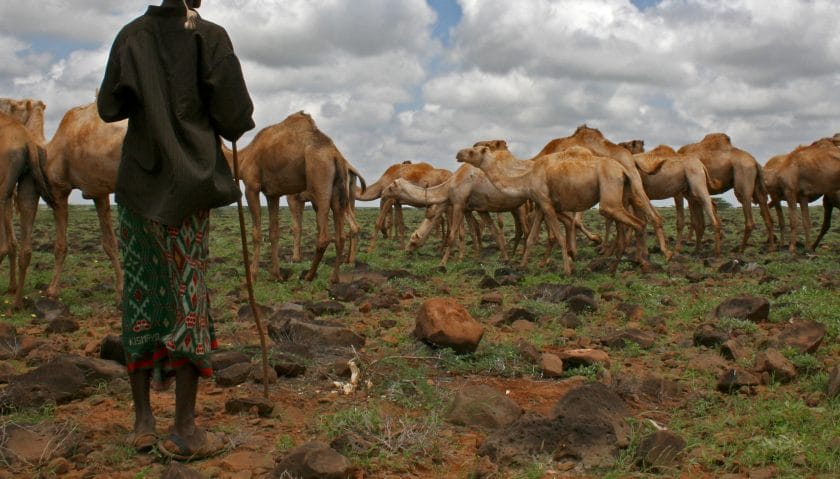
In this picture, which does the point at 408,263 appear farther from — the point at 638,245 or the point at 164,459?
the point at 164,459

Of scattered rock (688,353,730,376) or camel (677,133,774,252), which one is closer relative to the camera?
scattered rock (688,353,730,376)

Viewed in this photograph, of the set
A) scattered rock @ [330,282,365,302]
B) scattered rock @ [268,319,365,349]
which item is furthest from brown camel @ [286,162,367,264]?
scattered rock @ [268,319,365,349]

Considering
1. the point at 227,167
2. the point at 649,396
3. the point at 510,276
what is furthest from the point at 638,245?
the point at 227,167

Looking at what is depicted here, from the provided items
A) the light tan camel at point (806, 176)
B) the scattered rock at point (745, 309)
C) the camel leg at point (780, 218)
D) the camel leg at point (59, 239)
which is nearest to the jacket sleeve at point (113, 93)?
the scattered rock at point (745, 309)

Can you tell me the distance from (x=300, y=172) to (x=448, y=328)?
598 cm

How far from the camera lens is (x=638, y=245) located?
13.6m

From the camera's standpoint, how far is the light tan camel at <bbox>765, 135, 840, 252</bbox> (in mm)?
17859

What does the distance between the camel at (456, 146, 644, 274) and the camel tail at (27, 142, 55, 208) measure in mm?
7884

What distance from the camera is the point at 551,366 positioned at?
6.56 meters

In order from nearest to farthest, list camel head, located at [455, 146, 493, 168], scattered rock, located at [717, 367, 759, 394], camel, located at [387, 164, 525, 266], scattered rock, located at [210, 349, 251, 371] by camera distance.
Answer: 1. scattered rock, located at [717, 367, 759, 394]
2. scattered rock, located at [210, 349, 251, 371]
3. camel head, located at [455, 146, 493, 168]
4. camel, located at [387, 164, 525, 266]

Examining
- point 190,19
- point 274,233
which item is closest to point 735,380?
point 190,19

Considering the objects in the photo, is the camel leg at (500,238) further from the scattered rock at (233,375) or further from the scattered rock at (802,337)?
the scattered rock at (233,375)

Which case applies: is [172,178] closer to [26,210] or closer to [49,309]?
[49,309]

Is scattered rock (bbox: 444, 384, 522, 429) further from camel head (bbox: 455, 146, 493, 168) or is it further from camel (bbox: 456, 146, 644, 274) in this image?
camel head (bbox: 455, 146, 493, 168)
